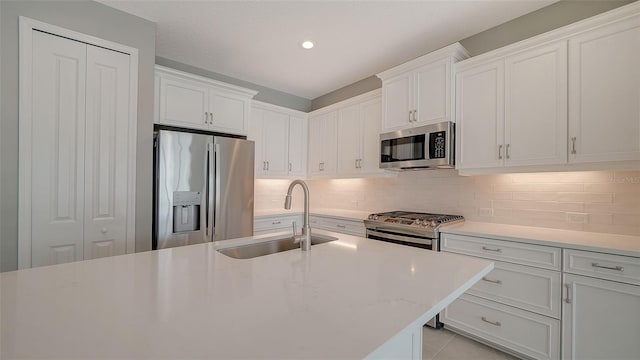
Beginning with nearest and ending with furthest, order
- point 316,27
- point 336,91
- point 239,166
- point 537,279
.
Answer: point 537,279 < point 316,27 < point 239,166 < point 336,91

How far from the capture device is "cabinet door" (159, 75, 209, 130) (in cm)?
272

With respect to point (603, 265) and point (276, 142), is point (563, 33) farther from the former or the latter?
point (276, 142)

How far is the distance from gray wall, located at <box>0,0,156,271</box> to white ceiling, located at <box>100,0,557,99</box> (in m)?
0.15

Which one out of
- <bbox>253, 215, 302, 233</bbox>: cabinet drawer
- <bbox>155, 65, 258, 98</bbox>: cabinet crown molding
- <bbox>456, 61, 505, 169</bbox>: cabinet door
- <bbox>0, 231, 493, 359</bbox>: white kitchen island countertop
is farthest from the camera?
<bbox>253, 215, 302, 233</bbox>: cabinet drawer

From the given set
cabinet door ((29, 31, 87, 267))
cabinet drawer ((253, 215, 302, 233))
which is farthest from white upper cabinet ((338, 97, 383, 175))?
cabinet door ((29, 31, 87, 267))

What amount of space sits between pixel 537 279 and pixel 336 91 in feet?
10.5

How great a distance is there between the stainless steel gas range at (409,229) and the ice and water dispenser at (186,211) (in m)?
1.65

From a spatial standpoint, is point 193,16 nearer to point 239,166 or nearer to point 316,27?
point 316,27

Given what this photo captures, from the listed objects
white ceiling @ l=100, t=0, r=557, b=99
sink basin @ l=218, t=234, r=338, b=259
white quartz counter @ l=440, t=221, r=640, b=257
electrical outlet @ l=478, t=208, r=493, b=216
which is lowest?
sink basin @ l=218, t=234, r=338, b=259

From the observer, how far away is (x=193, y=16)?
→ 7.65ft

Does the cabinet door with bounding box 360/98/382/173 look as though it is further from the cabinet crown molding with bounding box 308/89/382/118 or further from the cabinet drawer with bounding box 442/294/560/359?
the cabinet drawer with bounding box 442/294/560/359

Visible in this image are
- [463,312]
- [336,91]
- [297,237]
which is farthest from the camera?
[336,91]

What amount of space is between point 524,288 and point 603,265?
0.46m

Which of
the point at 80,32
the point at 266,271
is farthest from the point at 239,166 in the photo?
the point at 266,271
